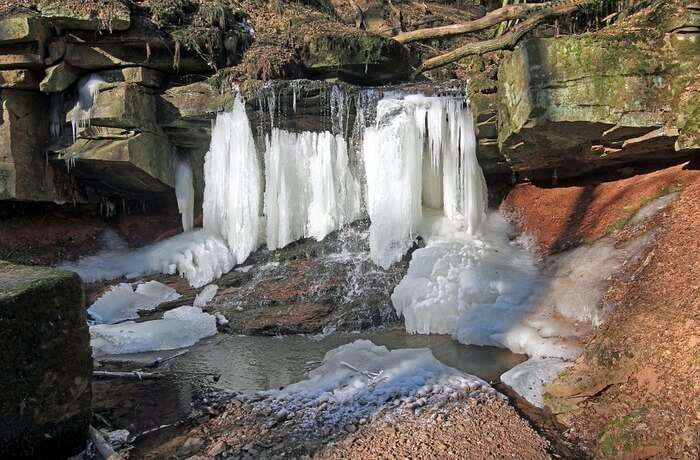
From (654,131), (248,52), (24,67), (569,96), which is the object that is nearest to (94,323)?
(24,67)

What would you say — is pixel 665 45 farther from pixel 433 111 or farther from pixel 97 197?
pixel 97 197

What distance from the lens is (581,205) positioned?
30.7 feet

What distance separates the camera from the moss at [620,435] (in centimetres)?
390

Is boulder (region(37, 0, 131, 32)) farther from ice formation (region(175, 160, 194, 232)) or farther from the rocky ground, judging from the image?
the rocky ground

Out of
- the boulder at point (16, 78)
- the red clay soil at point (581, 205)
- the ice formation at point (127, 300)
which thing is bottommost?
the ice formation at point (127, 300)

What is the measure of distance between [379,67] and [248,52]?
3081mm

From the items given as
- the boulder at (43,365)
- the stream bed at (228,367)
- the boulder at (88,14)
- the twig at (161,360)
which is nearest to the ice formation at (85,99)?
the boulder at (88,14)

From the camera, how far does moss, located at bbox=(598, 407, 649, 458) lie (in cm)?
390

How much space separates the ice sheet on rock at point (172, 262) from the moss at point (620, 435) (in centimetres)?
816

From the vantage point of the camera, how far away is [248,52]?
448 inches

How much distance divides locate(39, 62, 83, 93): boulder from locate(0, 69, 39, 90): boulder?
0.95ft

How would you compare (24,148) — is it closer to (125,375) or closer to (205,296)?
Answer: (205,296)

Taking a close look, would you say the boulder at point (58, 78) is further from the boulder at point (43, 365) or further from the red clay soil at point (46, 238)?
the boulder at point (43, 365)

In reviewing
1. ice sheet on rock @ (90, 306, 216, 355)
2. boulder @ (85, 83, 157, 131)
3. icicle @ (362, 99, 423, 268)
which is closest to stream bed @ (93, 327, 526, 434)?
ice sheet on rock @ (90, 306, 216, 355)
